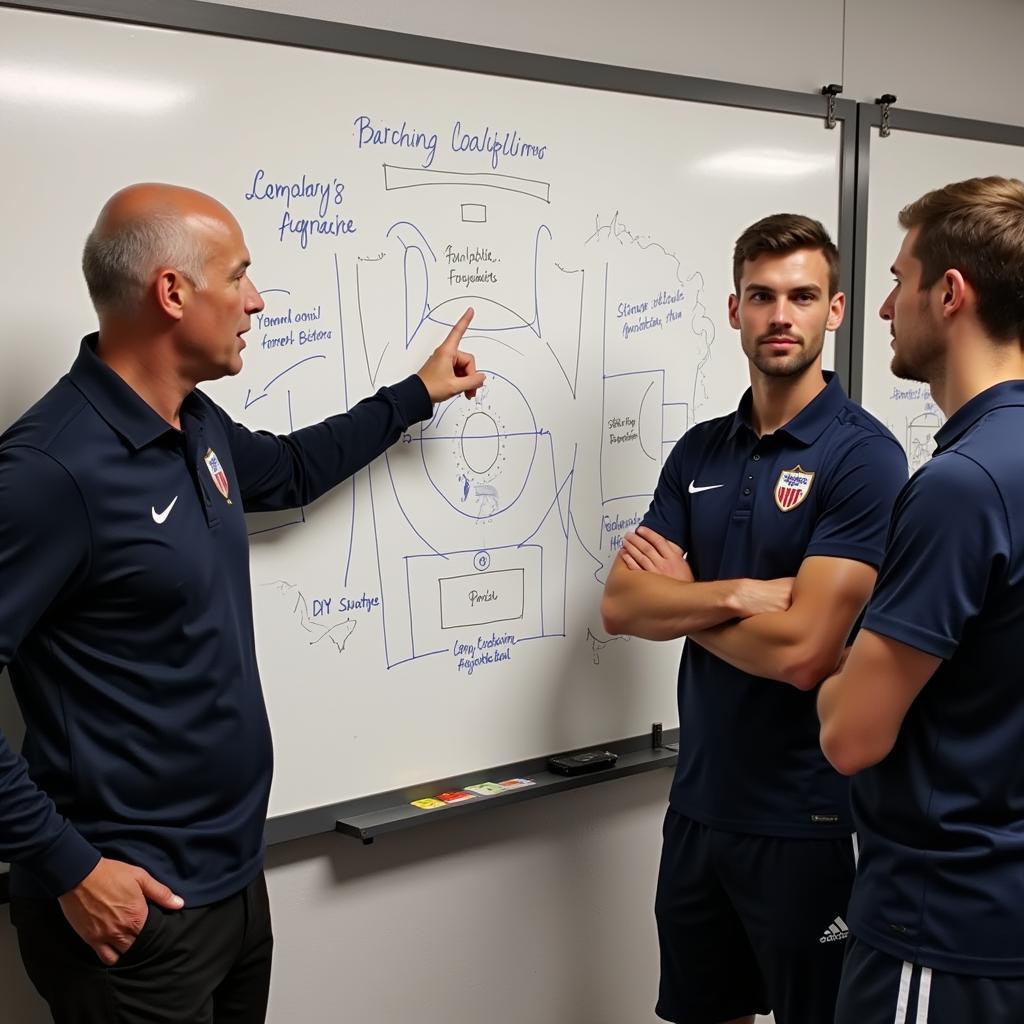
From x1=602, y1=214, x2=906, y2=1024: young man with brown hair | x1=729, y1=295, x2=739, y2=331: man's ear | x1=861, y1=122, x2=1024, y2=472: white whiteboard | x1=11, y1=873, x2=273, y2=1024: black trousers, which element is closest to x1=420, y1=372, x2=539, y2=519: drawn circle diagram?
x1=602, y1=214, x2=906, y2=1024: young man with brown hair

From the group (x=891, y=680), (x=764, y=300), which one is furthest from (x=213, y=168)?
(x=891, y=680)

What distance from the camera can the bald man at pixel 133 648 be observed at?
56.7 inches

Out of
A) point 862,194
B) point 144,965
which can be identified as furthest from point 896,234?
point 144,965

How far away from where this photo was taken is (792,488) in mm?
1994

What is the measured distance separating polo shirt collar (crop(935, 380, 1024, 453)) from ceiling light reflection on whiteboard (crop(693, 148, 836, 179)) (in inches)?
44.7

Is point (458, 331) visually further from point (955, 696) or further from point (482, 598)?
point (955, 696)

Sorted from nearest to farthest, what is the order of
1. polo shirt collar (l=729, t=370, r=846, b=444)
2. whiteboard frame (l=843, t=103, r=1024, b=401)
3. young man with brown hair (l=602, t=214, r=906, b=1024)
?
young man with brown hair (l=602, t=214, r=906, b=1024)
polo shirt collar (l=729, t=370, r=846, b=444)
whiteboard frame (l=843, t=103, r=1024, b=401)

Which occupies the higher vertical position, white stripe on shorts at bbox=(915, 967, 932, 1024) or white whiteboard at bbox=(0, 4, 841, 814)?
white whiteboard at bbox=(0, 4, 841, 814)

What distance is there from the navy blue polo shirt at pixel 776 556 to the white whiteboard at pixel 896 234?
33.0 inches

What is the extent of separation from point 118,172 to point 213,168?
0.15 metres

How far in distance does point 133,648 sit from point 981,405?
3.77 ft

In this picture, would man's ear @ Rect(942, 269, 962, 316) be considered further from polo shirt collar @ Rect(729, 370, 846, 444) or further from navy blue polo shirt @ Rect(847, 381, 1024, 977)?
polo shirt collar @ Rect(729, 370, 846, 444)

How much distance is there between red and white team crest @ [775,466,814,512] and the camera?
198 cm

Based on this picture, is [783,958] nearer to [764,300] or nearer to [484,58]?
[764,300]
